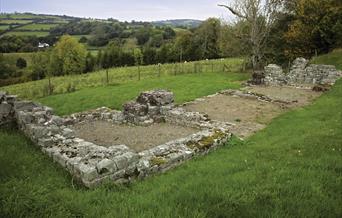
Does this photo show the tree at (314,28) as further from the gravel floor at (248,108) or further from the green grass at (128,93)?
the gravel floor at (248,108)

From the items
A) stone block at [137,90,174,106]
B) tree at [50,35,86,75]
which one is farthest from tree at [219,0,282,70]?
tree at [50,35,86,75]

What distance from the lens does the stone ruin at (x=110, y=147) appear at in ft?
24.8

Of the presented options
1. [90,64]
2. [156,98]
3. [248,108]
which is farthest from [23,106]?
[90,64]

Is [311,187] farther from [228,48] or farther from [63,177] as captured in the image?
[228,48]

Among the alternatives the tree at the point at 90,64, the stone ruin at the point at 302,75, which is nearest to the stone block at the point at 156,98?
the stone ruin at the point at 302,75

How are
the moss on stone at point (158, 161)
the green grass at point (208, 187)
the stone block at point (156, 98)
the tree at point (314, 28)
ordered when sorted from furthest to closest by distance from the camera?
1. the tree at point (314, 28)
2. the stone block at point (156, 98)
3. the moss on stone at point (158, 161)
4. the green grass at point (208, 187)

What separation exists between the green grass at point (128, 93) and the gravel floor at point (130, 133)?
4.56 meters

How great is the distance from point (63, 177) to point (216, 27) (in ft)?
197

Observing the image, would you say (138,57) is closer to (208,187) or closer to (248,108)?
(248,108)

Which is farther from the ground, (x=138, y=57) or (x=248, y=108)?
(x=138, y=57)

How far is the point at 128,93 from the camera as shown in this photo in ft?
75.4

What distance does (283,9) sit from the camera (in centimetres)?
3459

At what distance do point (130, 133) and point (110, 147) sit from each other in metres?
4.66

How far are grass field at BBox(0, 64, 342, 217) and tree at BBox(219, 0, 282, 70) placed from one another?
76.1 ft
